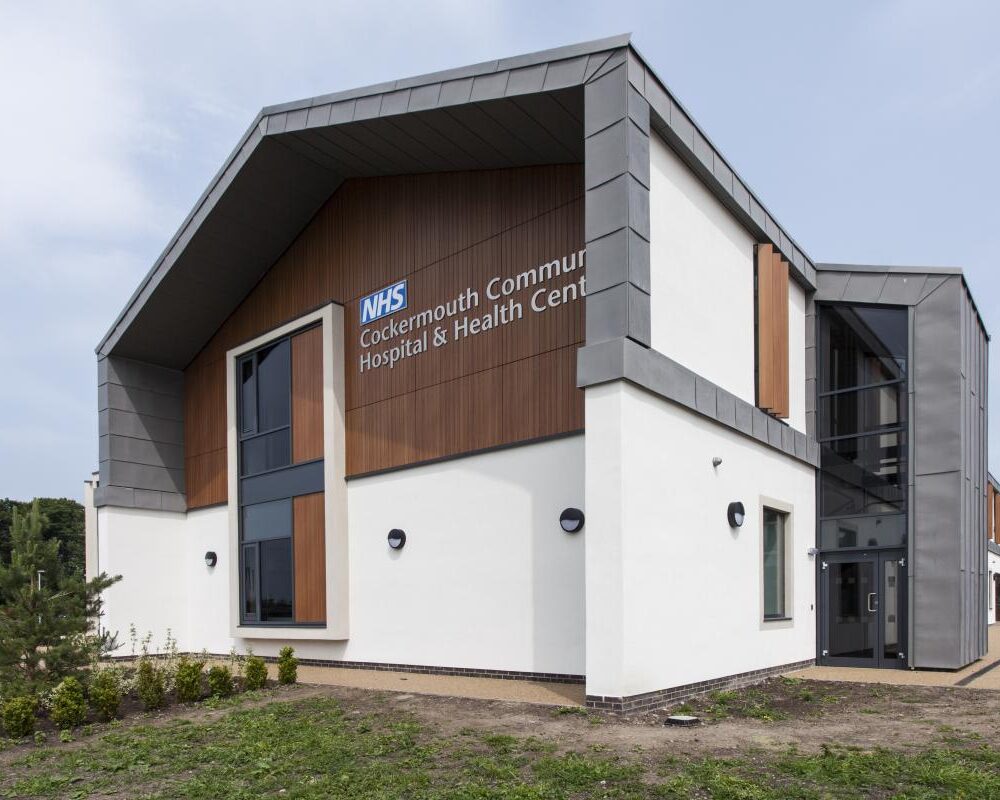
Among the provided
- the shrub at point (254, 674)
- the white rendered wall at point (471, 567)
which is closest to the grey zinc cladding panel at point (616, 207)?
the white rendered wall at point (471, 567)

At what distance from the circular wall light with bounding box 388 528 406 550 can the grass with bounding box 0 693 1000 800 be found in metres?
4.66

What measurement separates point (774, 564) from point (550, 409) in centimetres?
456

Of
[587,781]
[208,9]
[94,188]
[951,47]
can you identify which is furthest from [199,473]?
[951,47]

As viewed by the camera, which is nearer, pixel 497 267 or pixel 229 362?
pixel 497 267

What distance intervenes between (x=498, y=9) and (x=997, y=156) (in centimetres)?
792

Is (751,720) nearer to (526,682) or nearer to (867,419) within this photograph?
(526,682)

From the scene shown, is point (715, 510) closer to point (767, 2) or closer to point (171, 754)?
point (767, 2)

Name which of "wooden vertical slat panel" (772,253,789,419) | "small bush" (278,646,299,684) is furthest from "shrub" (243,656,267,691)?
"wooden vertical slat panel" (772,253,789,419)

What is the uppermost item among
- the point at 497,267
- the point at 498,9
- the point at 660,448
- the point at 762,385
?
the point at 498,9

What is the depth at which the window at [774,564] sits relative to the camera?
13.1m

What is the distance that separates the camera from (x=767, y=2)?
10477mm

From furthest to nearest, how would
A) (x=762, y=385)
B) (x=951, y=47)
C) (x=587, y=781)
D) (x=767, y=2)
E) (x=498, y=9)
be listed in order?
(x=762, y=385) → (x=951, y=47) → (x=767, y=2) → (x=498, y=9) → (x=587, y=781)

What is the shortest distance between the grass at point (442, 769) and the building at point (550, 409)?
208 cm

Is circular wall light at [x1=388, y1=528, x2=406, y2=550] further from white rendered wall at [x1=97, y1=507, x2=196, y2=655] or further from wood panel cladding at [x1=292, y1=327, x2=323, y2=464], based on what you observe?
white rendered wall at [x1=97, y1=507, x2=196, y2=655]
